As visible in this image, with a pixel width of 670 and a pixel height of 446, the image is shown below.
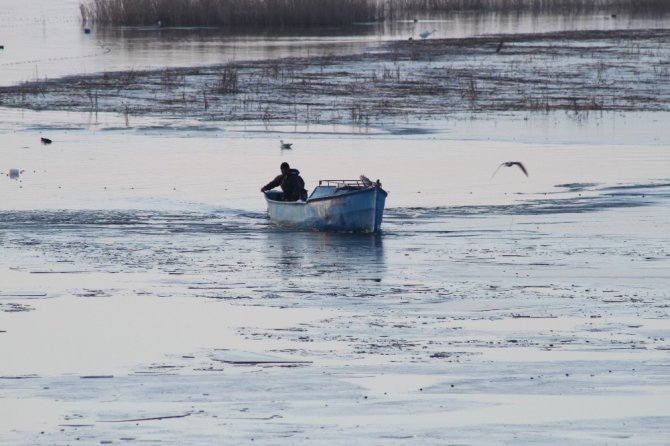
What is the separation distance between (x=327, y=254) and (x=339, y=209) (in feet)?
5.23

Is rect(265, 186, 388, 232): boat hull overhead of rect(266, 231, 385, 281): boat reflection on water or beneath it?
overhead

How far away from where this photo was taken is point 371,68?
4775 cm

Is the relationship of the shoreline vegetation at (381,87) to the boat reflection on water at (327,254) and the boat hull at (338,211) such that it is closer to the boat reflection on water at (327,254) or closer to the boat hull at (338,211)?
the boat hull at (338,211)

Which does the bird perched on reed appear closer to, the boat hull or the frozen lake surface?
the frozen lake surface

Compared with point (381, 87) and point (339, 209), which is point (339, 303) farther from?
point (381, 87)

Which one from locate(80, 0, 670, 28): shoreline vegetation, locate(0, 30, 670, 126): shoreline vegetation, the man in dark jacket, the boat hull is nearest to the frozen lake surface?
the boat hull

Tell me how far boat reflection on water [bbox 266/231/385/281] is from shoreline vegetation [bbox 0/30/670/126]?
14.6 meters

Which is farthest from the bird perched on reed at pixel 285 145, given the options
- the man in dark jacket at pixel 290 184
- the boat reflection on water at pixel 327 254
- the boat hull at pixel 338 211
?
the boat reflection on water at pixel 327 254

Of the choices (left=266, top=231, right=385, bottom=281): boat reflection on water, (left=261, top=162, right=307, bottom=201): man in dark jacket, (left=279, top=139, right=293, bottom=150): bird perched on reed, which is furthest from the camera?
(left=279, top=139, right=293, bottom=150): bird perched on reed

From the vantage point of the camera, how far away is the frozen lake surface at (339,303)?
1085 cm

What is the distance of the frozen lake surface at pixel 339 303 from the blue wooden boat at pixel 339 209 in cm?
21

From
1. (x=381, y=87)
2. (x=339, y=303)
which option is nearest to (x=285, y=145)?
(x=381, y=87)

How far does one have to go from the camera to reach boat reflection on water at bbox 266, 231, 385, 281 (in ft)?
58.5

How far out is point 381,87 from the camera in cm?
4222
